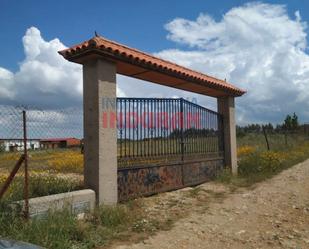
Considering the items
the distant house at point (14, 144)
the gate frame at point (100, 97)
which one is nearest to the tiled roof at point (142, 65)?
the gate frame at point (100, 97)

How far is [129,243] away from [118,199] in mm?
2111

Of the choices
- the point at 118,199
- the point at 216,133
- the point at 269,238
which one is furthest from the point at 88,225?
the point at 216,133

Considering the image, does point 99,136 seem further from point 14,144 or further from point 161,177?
point 161,177

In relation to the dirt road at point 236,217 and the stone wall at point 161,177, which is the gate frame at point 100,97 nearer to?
the stone wall at point 161,177

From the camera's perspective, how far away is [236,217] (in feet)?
23.9

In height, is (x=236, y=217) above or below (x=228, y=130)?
below

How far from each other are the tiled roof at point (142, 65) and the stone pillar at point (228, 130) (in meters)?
1.02

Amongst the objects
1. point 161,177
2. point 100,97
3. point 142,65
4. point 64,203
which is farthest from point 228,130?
point 64,203

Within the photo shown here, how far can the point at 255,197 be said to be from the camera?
9.15 m

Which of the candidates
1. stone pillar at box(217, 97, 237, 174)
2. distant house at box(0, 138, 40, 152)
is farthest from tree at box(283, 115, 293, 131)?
distant house at box(0, 138, 40, 152)

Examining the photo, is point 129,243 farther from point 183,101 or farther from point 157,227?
point 183,101

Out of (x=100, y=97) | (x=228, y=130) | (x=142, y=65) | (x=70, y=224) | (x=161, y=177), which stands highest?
(x=142, y=65)

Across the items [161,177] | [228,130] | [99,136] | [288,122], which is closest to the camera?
[99,136]

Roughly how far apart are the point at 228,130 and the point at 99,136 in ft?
21.7
